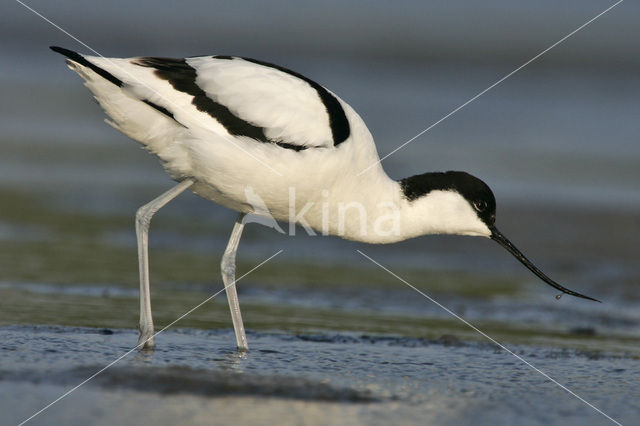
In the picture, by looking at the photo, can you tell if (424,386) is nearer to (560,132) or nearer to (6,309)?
(6,309)

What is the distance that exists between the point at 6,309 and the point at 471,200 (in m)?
2.77

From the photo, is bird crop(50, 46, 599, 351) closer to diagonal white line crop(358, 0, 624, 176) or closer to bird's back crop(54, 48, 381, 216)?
bird's back crop(54, 48, 381, 216)

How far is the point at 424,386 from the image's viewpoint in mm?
4531

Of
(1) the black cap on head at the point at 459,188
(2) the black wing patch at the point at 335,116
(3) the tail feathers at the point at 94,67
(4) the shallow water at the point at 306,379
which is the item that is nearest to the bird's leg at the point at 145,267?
(4) the shallow water at the point at 306,379

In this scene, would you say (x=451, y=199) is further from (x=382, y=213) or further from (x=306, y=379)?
(x=306, y=379)

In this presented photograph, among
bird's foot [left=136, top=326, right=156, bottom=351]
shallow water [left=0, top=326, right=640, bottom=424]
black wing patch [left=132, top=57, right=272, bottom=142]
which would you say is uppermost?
black wing patch [left=132, top=57, right=272, bottom=142]

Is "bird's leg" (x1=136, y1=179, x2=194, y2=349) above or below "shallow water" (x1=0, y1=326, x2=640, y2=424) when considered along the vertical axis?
above

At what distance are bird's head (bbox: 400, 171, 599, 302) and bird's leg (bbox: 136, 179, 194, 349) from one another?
1.33 m

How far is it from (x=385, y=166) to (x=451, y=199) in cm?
477

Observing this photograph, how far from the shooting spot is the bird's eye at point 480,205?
555cm

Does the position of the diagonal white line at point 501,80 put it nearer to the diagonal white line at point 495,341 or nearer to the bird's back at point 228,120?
the diagonal white line at point 495,341

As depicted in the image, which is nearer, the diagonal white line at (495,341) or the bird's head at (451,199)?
the diagonal white line at (495,341)

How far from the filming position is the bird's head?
218 inches

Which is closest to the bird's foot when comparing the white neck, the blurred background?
the blurred background
